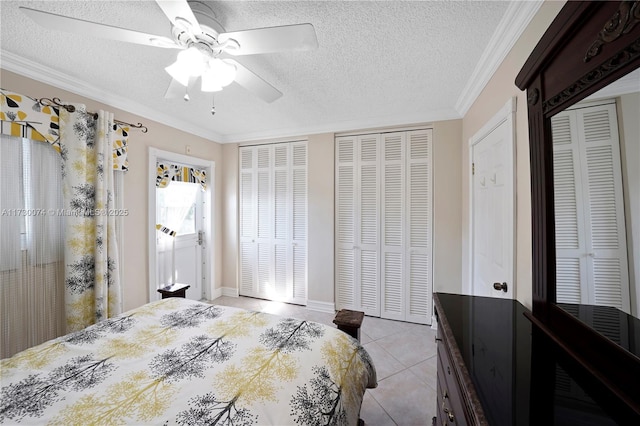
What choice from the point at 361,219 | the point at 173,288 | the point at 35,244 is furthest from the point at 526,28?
the point at 35,244

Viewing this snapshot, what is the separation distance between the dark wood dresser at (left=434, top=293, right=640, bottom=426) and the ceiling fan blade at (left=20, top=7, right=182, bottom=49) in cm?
193

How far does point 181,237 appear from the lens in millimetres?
3316

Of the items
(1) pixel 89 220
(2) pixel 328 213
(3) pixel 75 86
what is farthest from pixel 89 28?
(2) pixel 328 213

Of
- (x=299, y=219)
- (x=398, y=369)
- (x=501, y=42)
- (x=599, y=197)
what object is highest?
(x=501, y=42)

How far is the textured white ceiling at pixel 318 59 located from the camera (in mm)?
1304

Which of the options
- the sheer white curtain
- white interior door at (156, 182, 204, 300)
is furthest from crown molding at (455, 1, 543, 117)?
white interior door at (156, 182, 204, 300)

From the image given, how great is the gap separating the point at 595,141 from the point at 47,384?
2.36 m

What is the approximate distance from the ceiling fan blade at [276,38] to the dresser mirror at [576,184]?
985 millimetres

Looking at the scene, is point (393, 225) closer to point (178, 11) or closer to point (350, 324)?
point (350, 324)

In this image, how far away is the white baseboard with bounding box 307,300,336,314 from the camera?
10.5 feet

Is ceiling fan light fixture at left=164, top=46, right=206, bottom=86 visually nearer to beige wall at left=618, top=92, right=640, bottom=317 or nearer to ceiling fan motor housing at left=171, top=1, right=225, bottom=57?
ceiling fan motor housing at left=171, top=1, right=225, bottom=57

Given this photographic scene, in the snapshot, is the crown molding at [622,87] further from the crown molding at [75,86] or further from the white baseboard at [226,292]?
the white baseboard at [226,292]

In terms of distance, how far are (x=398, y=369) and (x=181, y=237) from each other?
10.2ft

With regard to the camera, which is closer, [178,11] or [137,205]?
[178,11]
